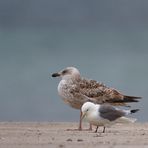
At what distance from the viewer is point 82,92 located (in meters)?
17.6

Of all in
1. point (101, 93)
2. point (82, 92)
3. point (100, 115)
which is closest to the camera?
point (100, 115)

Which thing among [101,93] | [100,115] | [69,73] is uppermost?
[69,73]

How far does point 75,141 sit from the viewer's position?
11.9m

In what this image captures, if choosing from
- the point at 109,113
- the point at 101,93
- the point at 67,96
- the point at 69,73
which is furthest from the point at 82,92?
the point at 109,113

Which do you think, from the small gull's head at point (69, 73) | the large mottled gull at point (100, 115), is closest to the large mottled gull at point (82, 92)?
the small gull's head at point (69, 73)

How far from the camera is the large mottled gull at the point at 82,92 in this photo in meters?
17.6

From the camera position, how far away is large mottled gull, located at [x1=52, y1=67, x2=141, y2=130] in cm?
1762

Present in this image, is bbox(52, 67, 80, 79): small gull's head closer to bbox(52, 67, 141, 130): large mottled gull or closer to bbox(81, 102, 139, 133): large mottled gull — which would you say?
bbox(52, 67, 141, 130): large mottled gull

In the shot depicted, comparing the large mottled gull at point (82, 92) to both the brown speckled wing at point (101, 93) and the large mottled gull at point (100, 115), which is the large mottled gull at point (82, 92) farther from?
the large mottled gull at point (100, 115)

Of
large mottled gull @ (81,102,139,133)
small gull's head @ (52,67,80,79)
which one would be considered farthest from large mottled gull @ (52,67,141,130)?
large mottled gull @ (81,102,139,133)

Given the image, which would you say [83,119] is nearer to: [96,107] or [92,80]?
[96,107]

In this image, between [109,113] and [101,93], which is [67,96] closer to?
[101,93]

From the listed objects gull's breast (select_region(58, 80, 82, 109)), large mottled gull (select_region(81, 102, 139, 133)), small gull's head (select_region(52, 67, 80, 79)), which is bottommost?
large mottled gull (select_region(81, 102, 139, 133))

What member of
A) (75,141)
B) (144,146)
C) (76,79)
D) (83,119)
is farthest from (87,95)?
(144,146)
